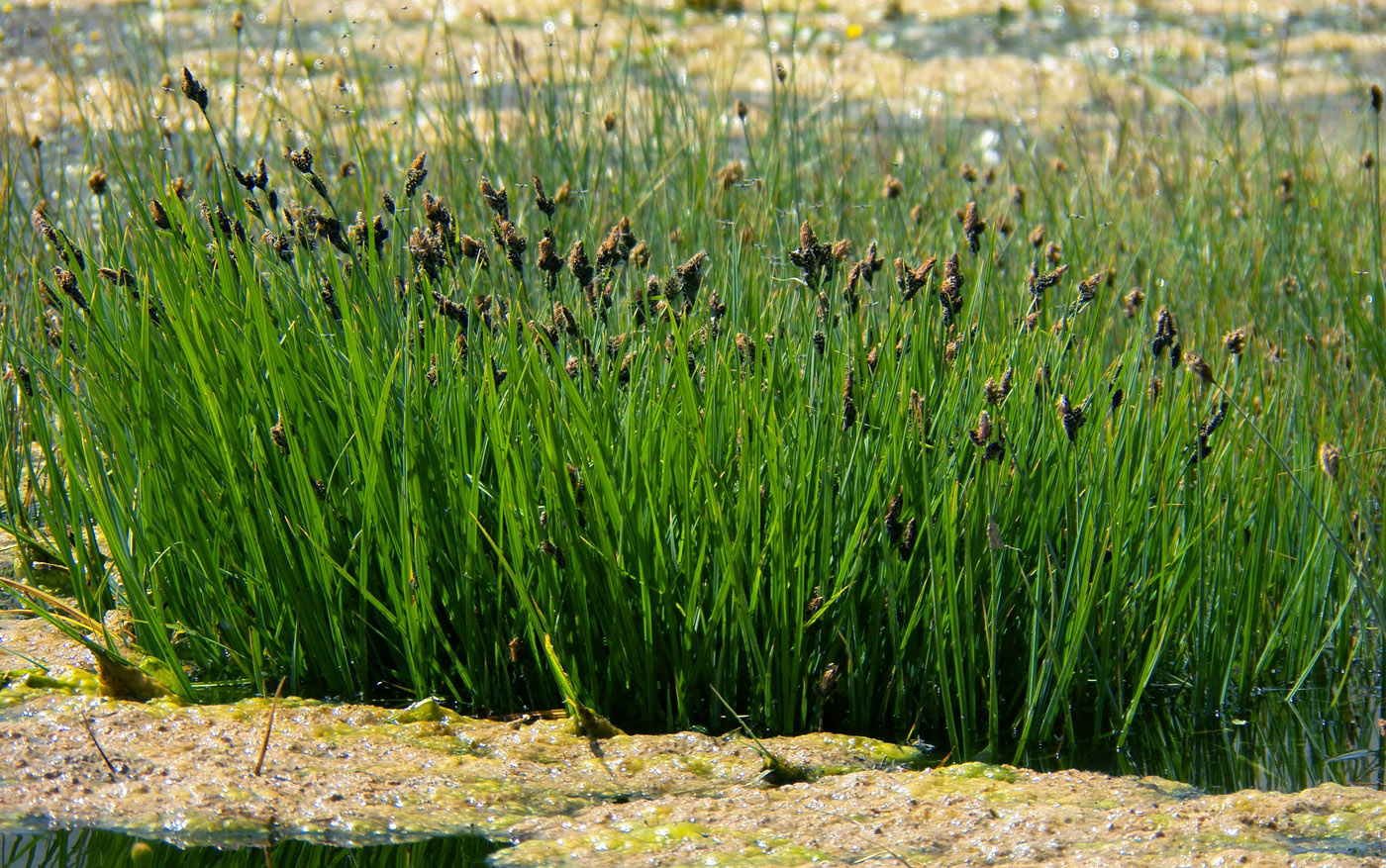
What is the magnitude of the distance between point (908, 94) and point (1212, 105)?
6.97 ft

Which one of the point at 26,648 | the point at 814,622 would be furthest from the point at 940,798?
the point at 26,648

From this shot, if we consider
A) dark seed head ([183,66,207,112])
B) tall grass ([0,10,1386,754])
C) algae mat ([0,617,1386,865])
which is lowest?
algae mat ([0,617,1386,865])

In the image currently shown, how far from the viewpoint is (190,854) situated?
5.65 ft

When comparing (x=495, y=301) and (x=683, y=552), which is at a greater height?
(x=495, y=301)

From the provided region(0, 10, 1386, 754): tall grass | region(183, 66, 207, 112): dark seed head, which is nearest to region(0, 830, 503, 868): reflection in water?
region(0, 10, 1386, 754): tall grass

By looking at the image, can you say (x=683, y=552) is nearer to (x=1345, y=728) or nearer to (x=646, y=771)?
(x=646, y=771)

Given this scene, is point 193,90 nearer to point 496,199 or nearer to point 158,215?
point 158,215

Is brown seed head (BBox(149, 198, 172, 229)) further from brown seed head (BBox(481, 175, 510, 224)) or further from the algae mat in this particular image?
the algae mat

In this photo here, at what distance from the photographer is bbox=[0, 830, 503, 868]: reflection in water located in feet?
5.60

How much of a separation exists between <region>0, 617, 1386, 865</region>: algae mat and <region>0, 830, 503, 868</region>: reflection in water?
18 mm

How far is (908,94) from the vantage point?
8922 millimetres

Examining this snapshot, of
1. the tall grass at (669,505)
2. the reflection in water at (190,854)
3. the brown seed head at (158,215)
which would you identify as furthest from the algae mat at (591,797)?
the brown seed head at (158,215)

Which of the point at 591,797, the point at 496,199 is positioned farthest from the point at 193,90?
the point at 591,797

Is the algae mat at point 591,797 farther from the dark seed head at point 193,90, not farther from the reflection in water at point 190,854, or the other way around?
the dark seed head at point 193,90
